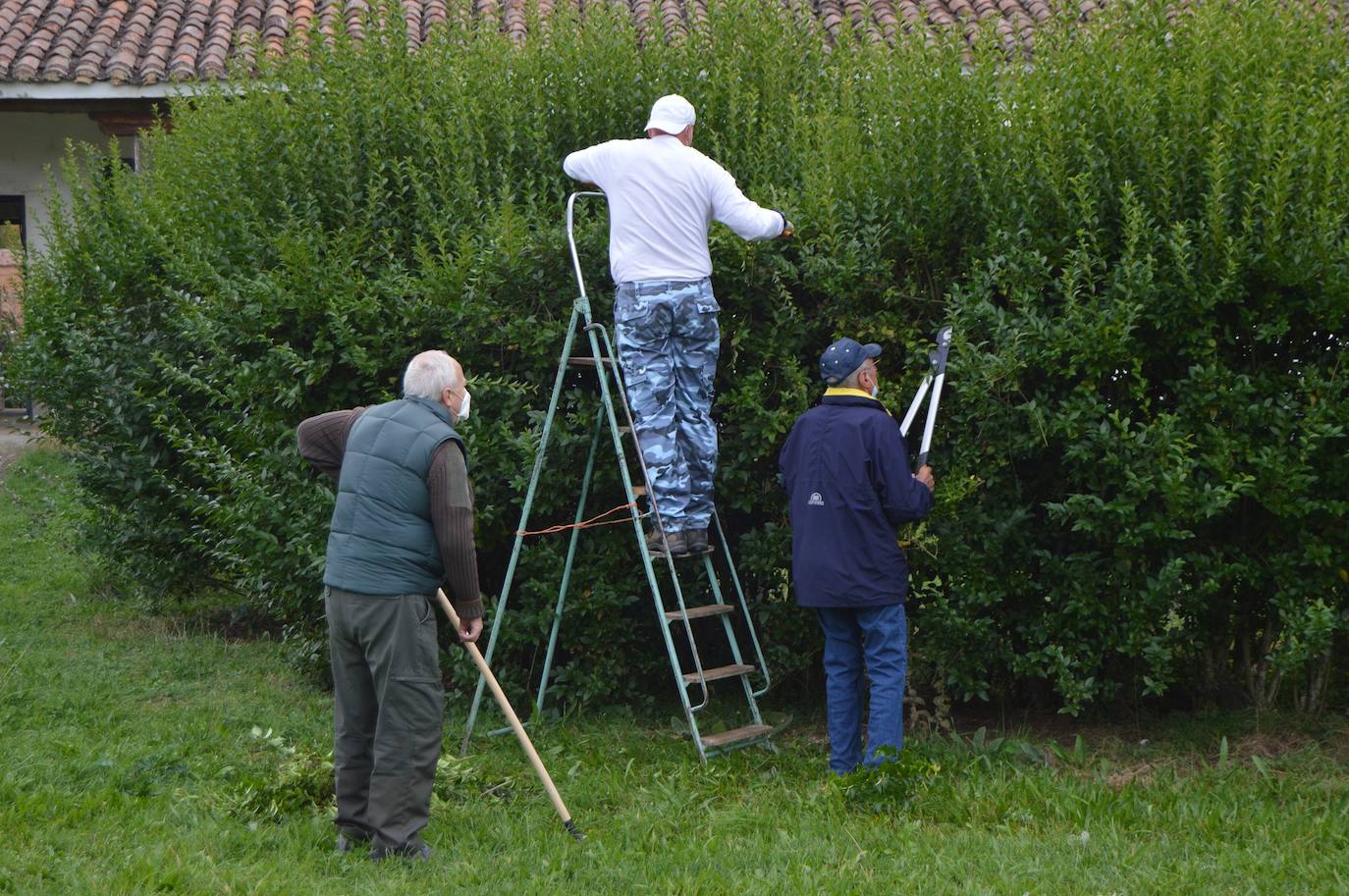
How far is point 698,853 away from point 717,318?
2.71 m

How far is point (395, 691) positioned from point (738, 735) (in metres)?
1.84

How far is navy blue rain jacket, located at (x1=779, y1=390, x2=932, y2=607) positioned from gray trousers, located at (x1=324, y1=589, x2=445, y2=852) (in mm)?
1638

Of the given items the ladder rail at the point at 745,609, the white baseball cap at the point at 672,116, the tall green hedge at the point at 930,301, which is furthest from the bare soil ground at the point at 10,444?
the white baseball cap at the point at 672,116

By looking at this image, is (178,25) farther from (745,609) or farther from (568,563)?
(745,609)

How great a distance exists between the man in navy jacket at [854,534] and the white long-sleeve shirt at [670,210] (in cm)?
84

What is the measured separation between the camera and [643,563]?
6875 millimetres

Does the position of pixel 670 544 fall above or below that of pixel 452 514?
below

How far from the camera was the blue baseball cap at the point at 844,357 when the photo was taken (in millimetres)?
5793

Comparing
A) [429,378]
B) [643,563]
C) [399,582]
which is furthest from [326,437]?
[643,563]

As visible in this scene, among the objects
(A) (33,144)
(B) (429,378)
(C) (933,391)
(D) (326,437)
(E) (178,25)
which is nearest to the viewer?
(B) (429,378)

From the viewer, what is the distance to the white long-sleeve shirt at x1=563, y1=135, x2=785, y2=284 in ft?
20.5

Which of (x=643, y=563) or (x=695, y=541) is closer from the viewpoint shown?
(x=695, y=541)

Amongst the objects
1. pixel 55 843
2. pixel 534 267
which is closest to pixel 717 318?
pixel 534 267

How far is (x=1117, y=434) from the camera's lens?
19.4 feet
